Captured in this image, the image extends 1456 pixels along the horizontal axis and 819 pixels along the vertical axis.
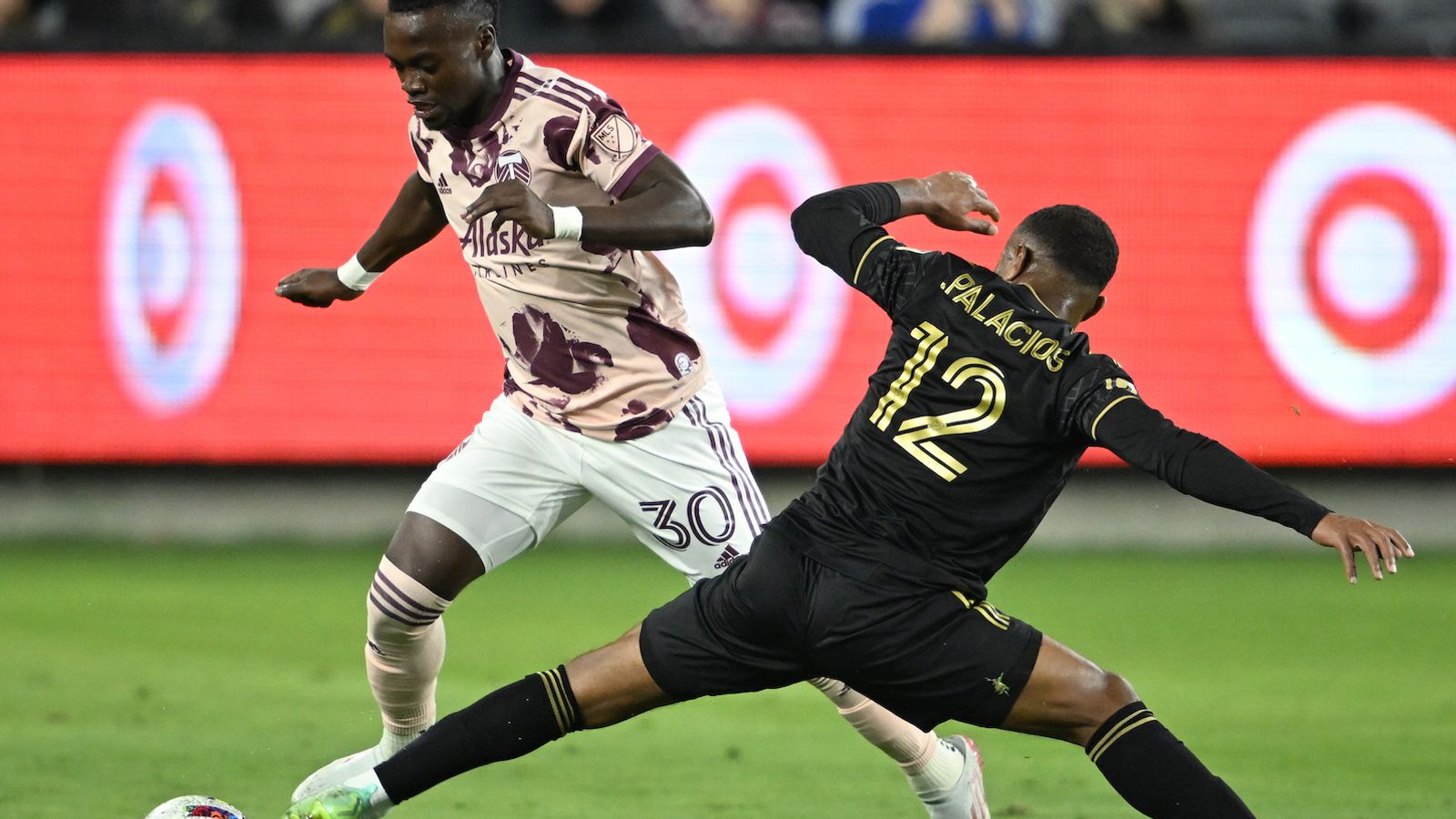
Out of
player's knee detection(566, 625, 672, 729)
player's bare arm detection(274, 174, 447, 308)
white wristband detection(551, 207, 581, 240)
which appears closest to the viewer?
player's knee detection(566, 625, 672, 729)

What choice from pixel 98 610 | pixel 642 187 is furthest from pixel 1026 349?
pixel 98 610

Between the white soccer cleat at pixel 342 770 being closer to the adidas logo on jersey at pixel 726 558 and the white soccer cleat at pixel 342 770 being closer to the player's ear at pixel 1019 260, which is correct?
the adidas logo on jersey at pixel 726 558

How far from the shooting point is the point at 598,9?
1052 centimetres

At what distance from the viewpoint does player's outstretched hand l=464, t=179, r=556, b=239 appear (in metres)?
4.65

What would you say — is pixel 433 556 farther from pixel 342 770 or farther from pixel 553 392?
pixel 342 770

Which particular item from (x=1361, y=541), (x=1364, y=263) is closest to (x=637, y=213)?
(x=1361, y=541)

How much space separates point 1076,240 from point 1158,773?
125 centimetres

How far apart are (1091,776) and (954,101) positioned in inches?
183

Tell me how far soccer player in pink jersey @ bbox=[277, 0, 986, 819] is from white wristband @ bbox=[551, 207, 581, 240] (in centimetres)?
21

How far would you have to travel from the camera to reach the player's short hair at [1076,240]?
462 centimetres

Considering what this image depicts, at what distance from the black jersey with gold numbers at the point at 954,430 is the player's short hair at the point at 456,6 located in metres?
1.26

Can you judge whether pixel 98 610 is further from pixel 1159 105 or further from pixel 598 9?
pixel 1159 105

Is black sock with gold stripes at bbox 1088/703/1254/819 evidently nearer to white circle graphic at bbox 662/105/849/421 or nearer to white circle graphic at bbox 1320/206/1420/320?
white circle graphic at bbox 662/105/849/421

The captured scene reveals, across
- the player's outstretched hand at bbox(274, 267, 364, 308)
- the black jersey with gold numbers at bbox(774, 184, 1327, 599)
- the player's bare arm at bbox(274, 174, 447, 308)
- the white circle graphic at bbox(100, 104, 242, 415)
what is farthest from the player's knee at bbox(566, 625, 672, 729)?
the white circle graphic at bbox(100, 104, 242, 415)
